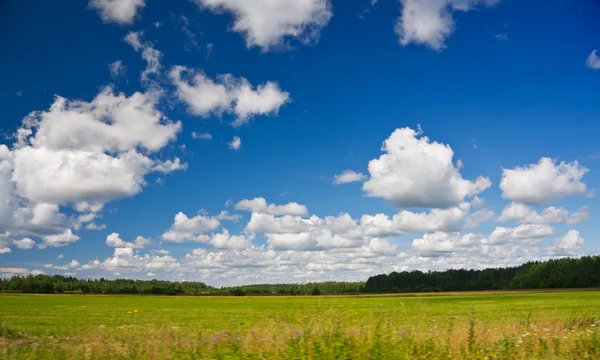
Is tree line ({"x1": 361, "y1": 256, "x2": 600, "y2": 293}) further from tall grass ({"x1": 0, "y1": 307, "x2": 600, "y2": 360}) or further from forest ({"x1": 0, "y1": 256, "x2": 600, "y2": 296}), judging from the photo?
tall grass ({"x1": 0, "y1": 307, "x2": 600, "y2": 360})

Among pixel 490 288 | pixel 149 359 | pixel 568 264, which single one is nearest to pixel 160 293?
pixel 490 288

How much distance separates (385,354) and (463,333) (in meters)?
2.85

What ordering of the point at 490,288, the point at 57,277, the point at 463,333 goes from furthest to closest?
the point at 57,277 → the point at 490,288 → the point at 463,333

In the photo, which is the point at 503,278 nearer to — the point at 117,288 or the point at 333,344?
the point at 117,288

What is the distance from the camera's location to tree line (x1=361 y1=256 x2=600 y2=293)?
431ft

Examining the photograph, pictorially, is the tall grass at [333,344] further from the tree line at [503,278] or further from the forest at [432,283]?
the tree line at [503,278]

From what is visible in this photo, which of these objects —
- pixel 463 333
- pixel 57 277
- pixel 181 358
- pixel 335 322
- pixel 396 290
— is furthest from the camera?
pixel 57 277

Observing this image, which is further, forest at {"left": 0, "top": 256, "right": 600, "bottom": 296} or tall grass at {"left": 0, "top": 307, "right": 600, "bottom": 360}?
forest at {"left": 0, "top": 256, "right": 600, "bottom": 296}

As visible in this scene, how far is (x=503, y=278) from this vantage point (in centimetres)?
16350

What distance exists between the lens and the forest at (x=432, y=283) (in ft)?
439

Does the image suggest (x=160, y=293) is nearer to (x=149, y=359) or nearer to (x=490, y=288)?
(x=490, y=288)

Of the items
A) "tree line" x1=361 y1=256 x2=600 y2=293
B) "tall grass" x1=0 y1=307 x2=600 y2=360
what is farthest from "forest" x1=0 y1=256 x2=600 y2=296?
"tall grass" x1=0 y1=307 x2=600 y2=360

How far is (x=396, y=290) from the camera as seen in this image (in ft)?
538

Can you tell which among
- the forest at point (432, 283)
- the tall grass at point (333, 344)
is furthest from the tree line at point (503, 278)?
the tall grass at point (333, 344)
